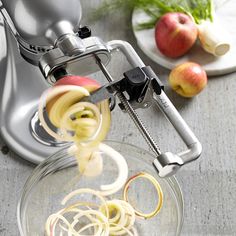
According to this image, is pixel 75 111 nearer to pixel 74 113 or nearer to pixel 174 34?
pixel 74 113

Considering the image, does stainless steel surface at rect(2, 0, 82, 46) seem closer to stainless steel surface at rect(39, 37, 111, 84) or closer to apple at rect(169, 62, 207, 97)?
stainless steel surface at rect(39, 37, 111, 84)

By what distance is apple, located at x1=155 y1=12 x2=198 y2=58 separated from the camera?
70.2 inches

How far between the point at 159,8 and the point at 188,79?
0.32 meters

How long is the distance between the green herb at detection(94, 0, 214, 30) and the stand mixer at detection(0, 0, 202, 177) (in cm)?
42

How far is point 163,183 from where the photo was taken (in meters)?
1.39

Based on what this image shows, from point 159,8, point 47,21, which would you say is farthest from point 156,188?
point 159,8

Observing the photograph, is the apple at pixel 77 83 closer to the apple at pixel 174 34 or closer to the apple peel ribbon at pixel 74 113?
the apple peel ribbon at pixel 74 113

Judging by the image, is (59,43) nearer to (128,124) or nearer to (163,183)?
(163,183)

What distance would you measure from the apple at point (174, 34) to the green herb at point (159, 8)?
0.07m

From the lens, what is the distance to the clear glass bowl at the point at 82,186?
1.37 meters

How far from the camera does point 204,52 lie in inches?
72.2

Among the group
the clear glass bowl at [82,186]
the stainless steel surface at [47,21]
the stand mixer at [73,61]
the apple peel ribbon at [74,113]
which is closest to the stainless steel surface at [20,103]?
the stand mixer at [73,61]

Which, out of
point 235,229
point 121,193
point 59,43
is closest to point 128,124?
point 121,193

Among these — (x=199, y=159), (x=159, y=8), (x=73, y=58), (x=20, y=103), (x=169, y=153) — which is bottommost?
(x=199, y=159)
